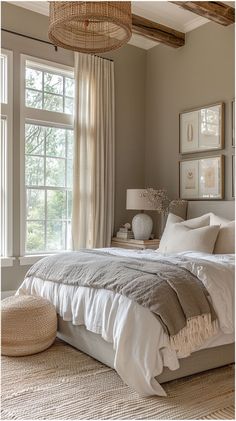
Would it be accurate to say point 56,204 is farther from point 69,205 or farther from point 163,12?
point 163,12

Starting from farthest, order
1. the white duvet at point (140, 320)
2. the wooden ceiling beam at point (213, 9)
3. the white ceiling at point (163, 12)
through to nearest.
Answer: the white ceiling at point (163, 12), the wooden ceiling beam at point (213, 9), the white duvet at point (140, 320)

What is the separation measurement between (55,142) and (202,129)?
1817 millimetres

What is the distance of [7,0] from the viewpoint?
4.50 metres

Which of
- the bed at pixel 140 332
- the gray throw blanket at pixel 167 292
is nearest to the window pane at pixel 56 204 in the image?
the bed at pixel 140 332

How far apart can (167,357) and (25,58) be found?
374 centimetres

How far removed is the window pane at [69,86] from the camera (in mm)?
5121

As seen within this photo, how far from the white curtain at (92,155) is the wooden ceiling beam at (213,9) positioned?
143cm

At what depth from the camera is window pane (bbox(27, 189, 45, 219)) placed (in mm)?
4855

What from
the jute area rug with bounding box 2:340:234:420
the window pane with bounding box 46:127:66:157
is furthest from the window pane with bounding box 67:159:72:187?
the jute area rug with bounding box 2:340:234:420

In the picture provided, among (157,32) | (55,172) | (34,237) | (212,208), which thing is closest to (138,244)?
(212,208)

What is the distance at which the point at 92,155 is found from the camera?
514 cm

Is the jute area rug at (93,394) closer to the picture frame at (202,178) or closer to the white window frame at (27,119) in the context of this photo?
the white window frame at (27,119)

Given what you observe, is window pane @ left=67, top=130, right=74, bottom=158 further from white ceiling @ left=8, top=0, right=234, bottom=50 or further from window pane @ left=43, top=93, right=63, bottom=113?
white ceiling @ left=8, top=0, right=234, bottom=50

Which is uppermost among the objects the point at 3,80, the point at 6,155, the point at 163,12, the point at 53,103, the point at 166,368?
the point at 163,12
